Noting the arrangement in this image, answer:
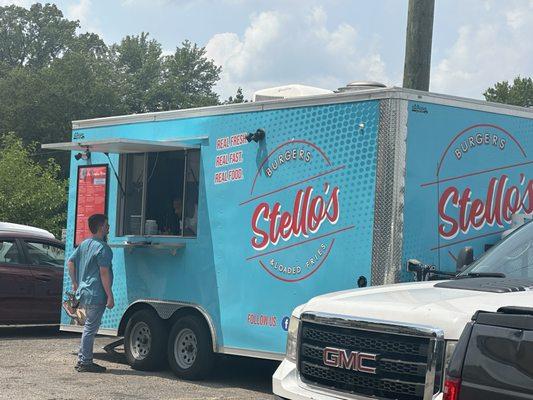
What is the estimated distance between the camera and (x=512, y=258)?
20.4ft

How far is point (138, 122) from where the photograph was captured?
1164 cm

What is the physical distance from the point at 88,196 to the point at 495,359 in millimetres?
9060

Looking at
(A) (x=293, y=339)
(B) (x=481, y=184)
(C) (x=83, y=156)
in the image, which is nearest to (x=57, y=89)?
(C) (x=83, y=156)

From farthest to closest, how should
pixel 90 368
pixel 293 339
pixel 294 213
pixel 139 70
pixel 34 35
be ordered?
pixel 34 35 < pixel 139 70 < pixel 90 368 < pixel 294 213 < pixel 293 339

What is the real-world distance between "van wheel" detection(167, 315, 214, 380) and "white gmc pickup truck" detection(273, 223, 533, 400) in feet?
13.9

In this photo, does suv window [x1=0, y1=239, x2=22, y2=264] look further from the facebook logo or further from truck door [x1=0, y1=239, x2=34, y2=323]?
the facebook logo

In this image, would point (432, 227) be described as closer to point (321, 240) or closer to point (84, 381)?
point (321, 240)

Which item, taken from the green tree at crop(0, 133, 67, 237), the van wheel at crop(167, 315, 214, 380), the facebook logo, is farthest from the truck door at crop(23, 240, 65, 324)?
the green tree at crop(0, 133, 67, 237)

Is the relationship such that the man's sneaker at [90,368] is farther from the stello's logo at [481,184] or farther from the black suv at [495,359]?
the black suv at [495,359]

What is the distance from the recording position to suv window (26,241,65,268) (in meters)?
14.4

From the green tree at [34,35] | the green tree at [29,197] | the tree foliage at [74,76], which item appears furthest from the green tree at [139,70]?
the green tree at [29,197]

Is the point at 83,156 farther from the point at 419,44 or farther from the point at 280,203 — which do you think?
the point at 419,44

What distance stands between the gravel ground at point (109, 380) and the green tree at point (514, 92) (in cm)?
4080

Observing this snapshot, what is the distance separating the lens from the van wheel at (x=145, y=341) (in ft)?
35.7
